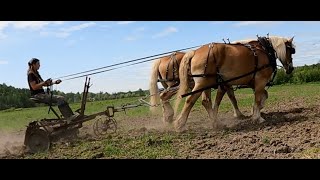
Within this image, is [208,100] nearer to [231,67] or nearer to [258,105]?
[231,67]

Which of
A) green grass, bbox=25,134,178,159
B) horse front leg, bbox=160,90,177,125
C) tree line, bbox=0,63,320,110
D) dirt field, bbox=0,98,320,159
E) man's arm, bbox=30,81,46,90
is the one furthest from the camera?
tree line, bbox=0,63,320,110

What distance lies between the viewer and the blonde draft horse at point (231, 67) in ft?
25.8

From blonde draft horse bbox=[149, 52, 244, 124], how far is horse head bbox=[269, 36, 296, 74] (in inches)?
54.8

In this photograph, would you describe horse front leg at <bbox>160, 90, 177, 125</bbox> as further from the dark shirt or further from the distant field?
the dark shirt

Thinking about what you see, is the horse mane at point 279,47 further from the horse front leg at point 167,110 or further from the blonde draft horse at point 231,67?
the horse front leg at point 167,110

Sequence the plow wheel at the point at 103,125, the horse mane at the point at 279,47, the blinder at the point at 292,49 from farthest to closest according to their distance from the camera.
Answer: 1. the blinder at the point at 292,49
2. the horse mane at the point at 279,47
3. the plow wheel at the point at 103,125

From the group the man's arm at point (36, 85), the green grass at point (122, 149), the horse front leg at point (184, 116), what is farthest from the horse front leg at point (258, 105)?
the man's arm at point (36, 85)

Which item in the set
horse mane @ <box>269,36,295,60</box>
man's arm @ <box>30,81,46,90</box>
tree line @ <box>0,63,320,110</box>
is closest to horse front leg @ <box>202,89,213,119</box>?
horse mane @ <box>269,36,295,60</box>

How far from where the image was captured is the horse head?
28.2ft

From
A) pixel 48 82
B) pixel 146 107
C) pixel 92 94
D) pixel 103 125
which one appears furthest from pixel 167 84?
pixel 146 107

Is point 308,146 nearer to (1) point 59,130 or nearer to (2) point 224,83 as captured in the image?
(2) point 224,83
